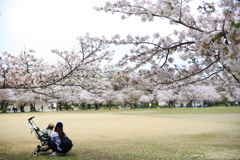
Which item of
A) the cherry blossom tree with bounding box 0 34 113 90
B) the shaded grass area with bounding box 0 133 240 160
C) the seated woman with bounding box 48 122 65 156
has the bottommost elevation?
the shaded grass area with bounding box 0 133 240 160

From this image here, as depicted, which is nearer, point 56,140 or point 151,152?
point 56,140

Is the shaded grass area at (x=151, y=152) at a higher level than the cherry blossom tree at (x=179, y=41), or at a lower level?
lower

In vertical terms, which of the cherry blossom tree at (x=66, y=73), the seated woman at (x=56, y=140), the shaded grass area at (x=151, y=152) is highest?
the cherry blossom tree at (x=66, y=73)

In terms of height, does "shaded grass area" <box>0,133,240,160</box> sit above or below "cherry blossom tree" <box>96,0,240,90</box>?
below

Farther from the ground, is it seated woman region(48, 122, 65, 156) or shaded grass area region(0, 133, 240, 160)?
seated woman region(48, 122, 65, 156)

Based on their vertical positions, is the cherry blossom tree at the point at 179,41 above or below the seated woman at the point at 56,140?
above

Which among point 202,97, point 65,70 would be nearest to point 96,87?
point 65,70

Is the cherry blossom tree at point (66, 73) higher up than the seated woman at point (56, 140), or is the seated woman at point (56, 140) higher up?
the cherry blossom tree at point (66, 73)

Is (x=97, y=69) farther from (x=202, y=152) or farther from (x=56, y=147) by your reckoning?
(x=202, y=152)

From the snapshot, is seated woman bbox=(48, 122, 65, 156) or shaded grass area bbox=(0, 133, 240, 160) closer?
shaded grass area bbox=(0, 133, 240, 160)

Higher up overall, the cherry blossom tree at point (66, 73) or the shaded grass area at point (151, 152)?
the cherry blossom tree at point (66, 73)

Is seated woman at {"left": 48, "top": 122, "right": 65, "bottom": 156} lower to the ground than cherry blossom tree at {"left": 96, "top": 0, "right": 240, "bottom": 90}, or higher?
lower

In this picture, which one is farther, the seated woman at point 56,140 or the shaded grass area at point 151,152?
the seated woman at point 56,140

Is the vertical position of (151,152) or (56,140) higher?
(56,140)
